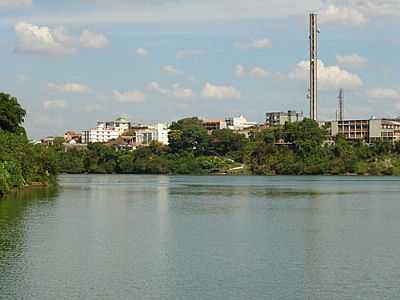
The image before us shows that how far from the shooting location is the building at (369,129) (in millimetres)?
118688

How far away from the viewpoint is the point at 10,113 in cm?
6475

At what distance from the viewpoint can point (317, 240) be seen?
2705 cm

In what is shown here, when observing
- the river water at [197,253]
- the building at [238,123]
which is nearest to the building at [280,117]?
the building at [238,123]

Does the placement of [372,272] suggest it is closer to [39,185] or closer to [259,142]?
[39,185]

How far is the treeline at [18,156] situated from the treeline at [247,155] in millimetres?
52096

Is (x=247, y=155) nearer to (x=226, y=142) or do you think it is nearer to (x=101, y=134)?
(x=226, y=142)

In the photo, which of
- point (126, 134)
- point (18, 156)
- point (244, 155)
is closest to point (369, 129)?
point (244, 155)

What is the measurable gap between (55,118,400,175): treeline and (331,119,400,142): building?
4.36m

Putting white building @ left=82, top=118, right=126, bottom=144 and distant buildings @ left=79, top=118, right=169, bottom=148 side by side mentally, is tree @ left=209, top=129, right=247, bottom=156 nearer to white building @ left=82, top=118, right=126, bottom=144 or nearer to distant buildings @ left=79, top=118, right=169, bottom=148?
distant buildings @ left=79, top=118, right=169, bottom=148

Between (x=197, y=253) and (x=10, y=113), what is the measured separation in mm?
44052

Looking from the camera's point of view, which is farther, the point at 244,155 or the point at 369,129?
the point at 244,155

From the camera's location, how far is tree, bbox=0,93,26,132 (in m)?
64.4

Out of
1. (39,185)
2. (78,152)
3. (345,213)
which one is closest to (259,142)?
(78,152)

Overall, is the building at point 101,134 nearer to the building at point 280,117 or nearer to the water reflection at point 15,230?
the building at point 280,117
